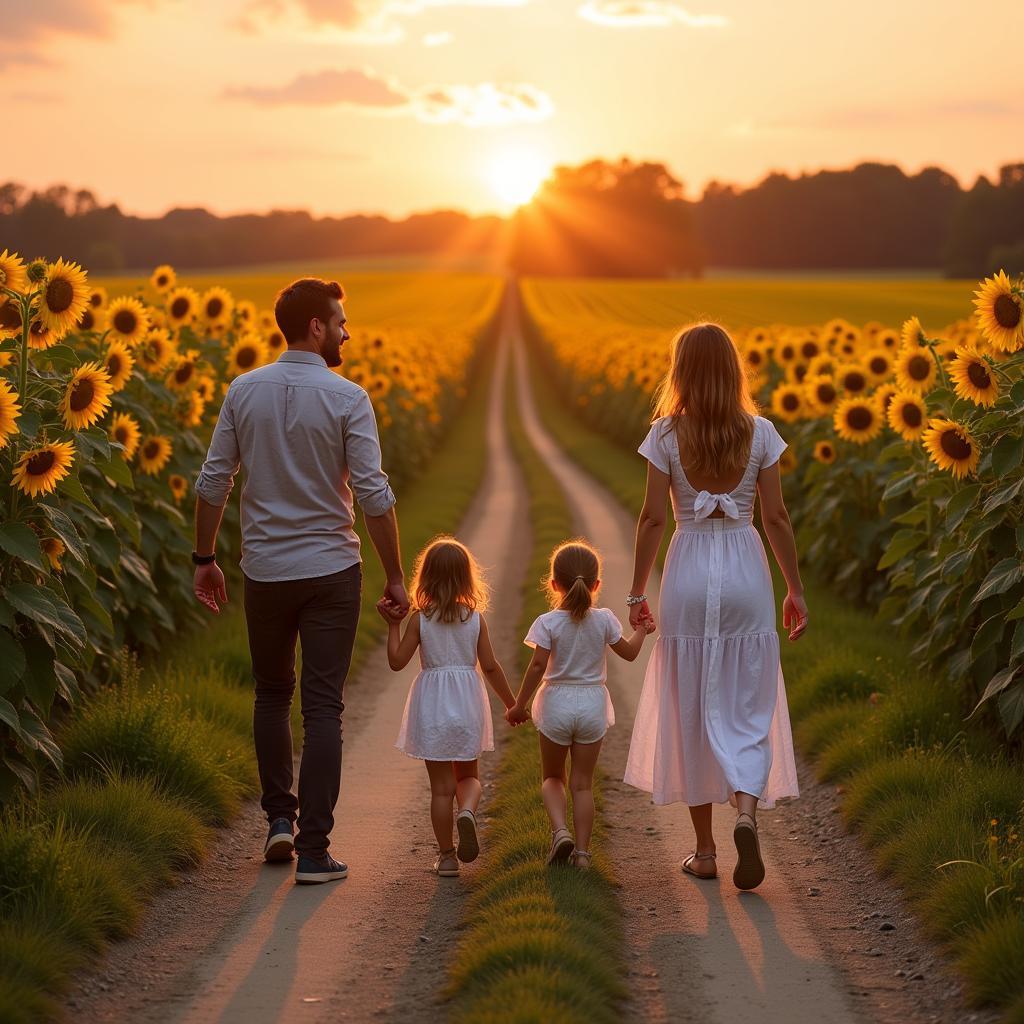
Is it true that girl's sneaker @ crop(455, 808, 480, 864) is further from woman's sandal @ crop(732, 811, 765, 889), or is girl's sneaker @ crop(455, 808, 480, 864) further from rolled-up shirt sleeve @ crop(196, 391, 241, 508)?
rolled-up shirt sleeve @ crop(196, 391, 241, 508)

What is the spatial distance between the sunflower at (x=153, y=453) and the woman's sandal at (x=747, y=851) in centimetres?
483

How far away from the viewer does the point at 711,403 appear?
5.52m

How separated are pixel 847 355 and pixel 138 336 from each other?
7.22 m

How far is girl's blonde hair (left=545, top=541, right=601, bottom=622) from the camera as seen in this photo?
5.61 meters

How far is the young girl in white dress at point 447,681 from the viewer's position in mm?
5703

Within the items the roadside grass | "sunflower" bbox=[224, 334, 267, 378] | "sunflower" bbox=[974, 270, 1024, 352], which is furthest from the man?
"sunflower" bbox=[224, 334, 267, 378]

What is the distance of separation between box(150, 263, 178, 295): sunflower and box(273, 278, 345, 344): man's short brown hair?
5.96m

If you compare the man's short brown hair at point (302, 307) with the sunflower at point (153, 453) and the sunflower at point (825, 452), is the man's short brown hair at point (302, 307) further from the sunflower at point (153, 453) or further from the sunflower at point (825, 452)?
the sunflower at point (825, 452)

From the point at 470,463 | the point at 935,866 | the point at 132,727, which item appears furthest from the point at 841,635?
the point at 470,463

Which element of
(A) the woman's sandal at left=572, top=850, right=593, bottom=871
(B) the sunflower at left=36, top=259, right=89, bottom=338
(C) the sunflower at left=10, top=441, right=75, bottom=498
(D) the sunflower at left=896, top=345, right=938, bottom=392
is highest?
(B) the sunflower at left=36, top=259, right=89, bottom=338

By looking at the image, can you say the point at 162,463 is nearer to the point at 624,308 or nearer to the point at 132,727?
the point at 132,727

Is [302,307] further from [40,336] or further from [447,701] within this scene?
[447,701]

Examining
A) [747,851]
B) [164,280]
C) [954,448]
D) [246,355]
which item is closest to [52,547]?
[747,851]

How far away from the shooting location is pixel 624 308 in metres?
72.6
